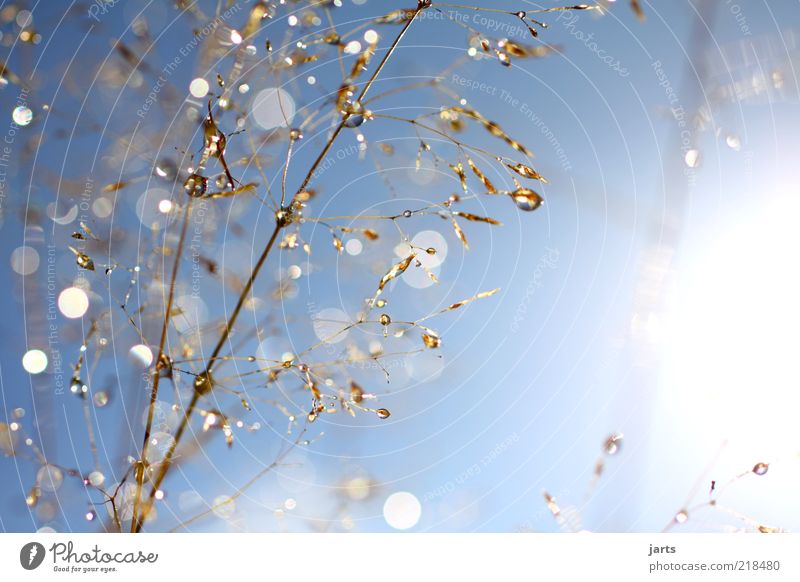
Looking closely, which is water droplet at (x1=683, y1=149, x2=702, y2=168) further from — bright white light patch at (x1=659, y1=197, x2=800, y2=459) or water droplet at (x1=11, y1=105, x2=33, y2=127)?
water droplet at (x1=11, y1=105, x2=33, y2=127)

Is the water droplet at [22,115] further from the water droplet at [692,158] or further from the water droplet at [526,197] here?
the water droplet at [692,158]

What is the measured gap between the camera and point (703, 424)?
0.71m

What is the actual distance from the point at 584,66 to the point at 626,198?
0.20 meters

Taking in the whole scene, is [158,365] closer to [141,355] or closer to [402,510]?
[141,355]

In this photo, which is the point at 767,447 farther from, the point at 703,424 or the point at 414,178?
the point at 414,178

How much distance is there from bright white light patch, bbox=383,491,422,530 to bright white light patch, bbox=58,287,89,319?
0.45m

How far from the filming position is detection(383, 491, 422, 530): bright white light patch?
0.66 metres

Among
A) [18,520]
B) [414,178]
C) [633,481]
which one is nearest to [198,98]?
[414,178]

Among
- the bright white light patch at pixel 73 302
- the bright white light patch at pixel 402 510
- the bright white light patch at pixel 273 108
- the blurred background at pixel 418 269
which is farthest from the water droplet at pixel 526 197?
the bright white light patch at pixel 73 302
